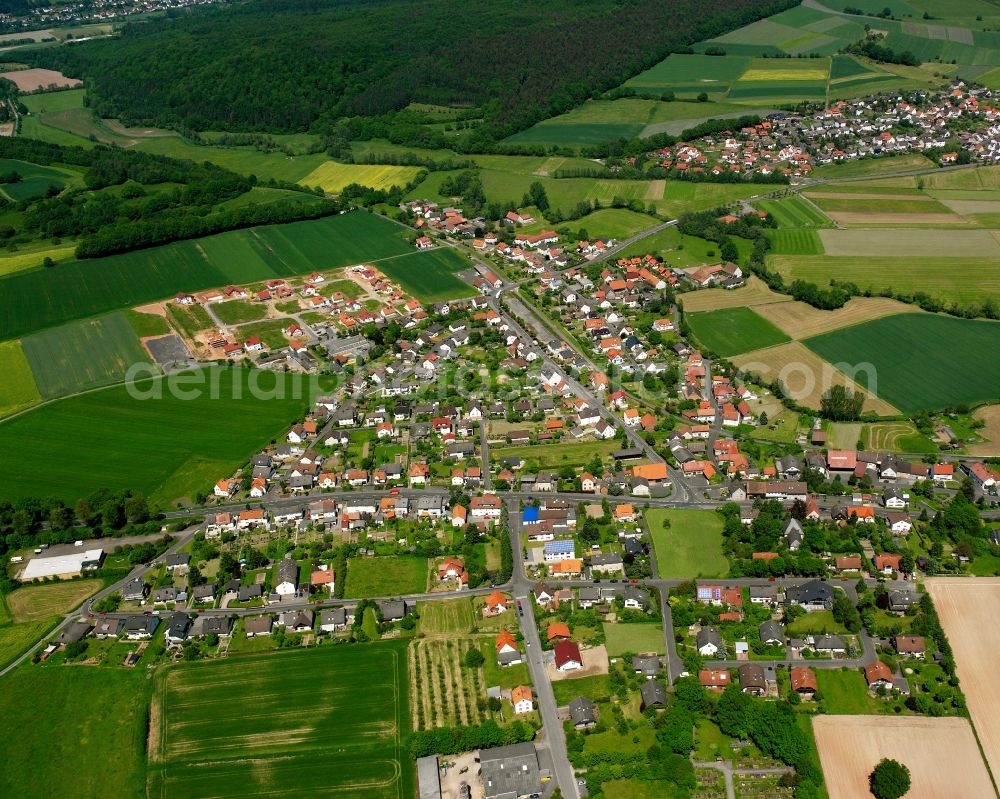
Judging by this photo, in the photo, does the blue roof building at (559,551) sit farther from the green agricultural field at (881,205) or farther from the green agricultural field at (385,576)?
the green agricultural field at (881,205)

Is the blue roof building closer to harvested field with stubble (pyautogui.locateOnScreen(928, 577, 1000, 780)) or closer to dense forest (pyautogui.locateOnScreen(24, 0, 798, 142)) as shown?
harvested field with stubble (pyautogui.locateOnScreen(928, 577, 1000, 780))

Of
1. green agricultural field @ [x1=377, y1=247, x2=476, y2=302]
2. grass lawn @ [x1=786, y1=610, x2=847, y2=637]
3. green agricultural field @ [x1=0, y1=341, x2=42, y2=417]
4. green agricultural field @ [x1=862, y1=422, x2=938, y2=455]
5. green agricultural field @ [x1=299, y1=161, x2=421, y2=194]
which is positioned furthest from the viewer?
green agricultural field @ [x1=299, y1=161, x2=421, y2=194]

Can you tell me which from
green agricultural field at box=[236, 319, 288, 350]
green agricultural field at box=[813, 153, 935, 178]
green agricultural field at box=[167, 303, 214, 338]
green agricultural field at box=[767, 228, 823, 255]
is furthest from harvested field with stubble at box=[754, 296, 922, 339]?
green agricultural field at box=[167, 303, 214, 338]

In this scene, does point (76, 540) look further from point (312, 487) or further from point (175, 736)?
point (175, 736)

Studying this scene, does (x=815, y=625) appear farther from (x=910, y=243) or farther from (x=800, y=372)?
(x=910, y=243)

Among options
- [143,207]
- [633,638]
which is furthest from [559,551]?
[143,207]

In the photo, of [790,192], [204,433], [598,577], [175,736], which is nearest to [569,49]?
[790,192]

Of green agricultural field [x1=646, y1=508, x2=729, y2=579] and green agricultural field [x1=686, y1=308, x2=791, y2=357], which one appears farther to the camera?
green agricultural field [x1=686, y1=308, x2=791, y2=357]

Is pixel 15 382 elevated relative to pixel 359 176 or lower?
lower
